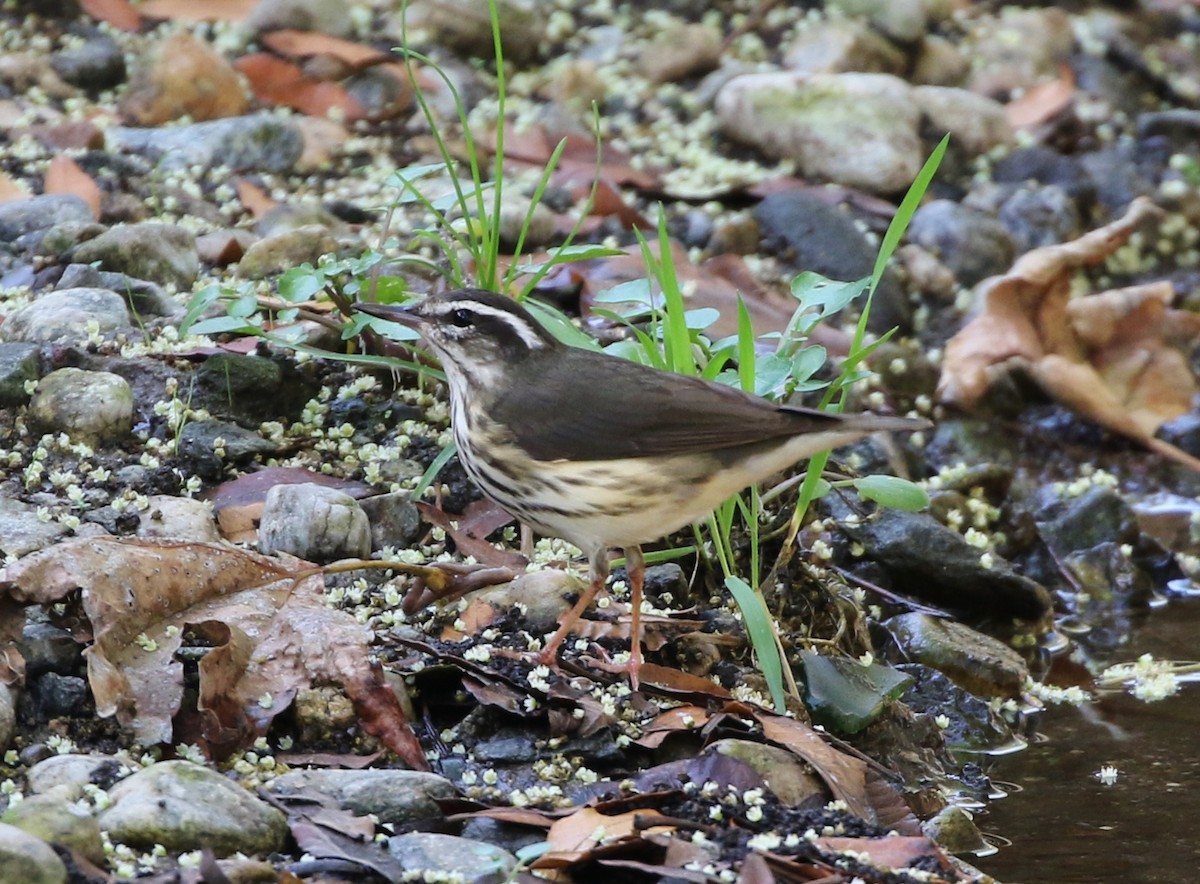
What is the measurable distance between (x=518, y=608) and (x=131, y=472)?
141cm

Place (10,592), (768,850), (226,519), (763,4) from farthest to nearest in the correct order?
(763,4) → (226,519) → (10,592) → (768,850)

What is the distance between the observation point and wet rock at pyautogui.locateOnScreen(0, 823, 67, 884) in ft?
11.5

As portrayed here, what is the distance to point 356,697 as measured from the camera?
4586 mm

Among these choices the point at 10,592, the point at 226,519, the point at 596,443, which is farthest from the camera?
the point at 226,519

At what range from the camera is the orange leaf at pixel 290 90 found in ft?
30.0

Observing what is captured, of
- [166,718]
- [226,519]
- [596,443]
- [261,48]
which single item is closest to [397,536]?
[226,519]

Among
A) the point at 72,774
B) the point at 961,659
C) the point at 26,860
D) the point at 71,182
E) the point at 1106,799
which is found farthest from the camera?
the point at 71,182

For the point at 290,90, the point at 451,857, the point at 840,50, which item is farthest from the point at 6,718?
the point at 840,50

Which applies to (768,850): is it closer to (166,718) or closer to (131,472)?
(166,718)

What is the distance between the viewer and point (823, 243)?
864cm

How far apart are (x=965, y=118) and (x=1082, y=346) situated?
199 cm

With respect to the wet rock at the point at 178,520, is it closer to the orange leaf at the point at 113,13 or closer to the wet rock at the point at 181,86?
the wet rock at the point at 181,86

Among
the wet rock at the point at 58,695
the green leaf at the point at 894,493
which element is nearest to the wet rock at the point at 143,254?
the wet rock at the point at 58,695

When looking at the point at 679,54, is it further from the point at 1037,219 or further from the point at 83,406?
the point at 83,406
